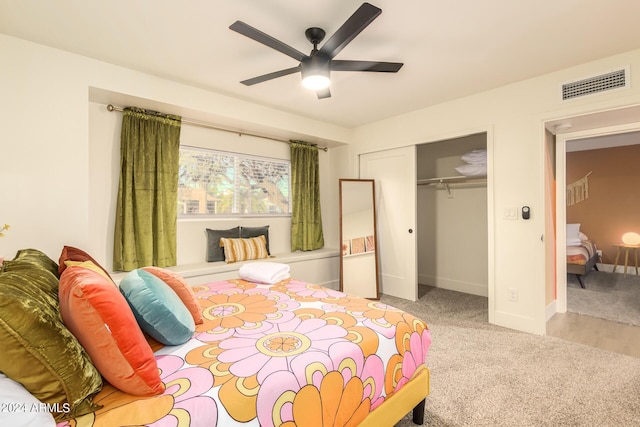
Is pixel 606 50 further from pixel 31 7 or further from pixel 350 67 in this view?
pixel 31 7

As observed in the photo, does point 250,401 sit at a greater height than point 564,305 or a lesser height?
greater

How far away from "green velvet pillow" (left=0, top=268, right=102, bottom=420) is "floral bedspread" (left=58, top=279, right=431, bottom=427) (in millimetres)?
71

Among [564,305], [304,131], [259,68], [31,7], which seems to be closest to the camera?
[31,7]

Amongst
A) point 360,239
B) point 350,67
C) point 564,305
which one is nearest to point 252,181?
point 360,239

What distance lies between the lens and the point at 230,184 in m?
4.00

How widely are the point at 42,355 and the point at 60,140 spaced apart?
2274mm

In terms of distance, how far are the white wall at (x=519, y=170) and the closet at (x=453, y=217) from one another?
2.27ft

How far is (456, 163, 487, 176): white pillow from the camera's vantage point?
3.88 metres

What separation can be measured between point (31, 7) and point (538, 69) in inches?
154

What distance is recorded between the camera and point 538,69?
283 centimetres

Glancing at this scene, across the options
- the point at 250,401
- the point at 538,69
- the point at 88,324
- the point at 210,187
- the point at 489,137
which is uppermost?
the point at 538,69

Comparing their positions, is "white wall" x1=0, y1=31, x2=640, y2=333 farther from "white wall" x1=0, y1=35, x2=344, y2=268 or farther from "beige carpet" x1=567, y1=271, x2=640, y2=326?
"beige carpet" x1=567, y1=271, x2=640, y2=326

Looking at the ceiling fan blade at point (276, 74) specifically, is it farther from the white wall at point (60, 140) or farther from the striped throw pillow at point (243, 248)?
the striped throw pillow at point (243, 248)

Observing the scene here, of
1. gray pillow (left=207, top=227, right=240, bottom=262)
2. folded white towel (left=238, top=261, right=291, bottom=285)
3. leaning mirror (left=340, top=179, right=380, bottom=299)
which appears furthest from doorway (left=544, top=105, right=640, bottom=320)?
gray pillow (left=207, top=227, right=240, bottom=262)
